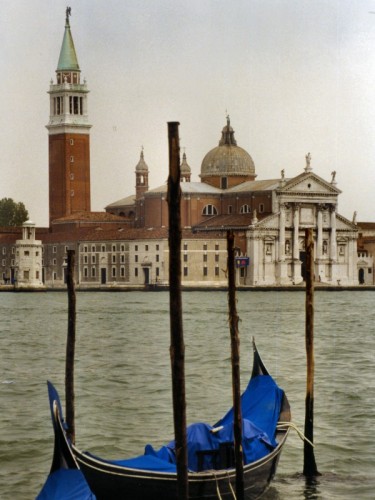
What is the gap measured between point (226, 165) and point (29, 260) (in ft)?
27.3

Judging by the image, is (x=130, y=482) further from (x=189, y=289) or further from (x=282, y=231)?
(x=282, y=231)

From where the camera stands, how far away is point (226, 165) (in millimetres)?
48188

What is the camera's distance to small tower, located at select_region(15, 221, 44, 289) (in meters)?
45.0

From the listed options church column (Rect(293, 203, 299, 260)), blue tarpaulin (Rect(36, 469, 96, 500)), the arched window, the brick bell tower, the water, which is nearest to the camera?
blue tarpaulin (Rect(36, 469, 96, 500))

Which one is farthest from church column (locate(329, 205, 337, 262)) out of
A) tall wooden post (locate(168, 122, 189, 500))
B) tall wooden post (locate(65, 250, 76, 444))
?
tall wooden post (locate(168, 122, 189, 500))

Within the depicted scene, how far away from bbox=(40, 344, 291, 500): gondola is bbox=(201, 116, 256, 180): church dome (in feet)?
134

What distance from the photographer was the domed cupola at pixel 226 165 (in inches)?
1895

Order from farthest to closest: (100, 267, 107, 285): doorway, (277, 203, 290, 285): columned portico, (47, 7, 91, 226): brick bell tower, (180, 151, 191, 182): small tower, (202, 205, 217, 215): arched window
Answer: (180, 151, 191, 182): small tower, (202, 205, 217, 215): arched window, (47, 7, 91, 226): brick bell tower, (100, 267, 107, 285): doorway, (277, 203, 290, 285): columned portico

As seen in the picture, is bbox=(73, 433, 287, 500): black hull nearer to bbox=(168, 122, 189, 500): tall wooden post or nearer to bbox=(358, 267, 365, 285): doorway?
bbox=(168, 122, 189, 500): tall wooden post

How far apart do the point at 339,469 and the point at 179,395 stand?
235 cm

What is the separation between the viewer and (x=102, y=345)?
1838 cm

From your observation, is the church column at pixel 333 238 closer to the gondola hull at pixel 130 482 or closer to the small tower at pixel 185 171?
the small tower at pixel 185 171

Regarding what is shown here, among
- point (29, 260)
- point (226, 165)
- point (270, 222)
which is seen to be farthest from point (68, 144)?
point (270, 222)

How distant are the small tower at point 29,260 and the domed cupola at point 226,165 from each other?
7148 millimetres
